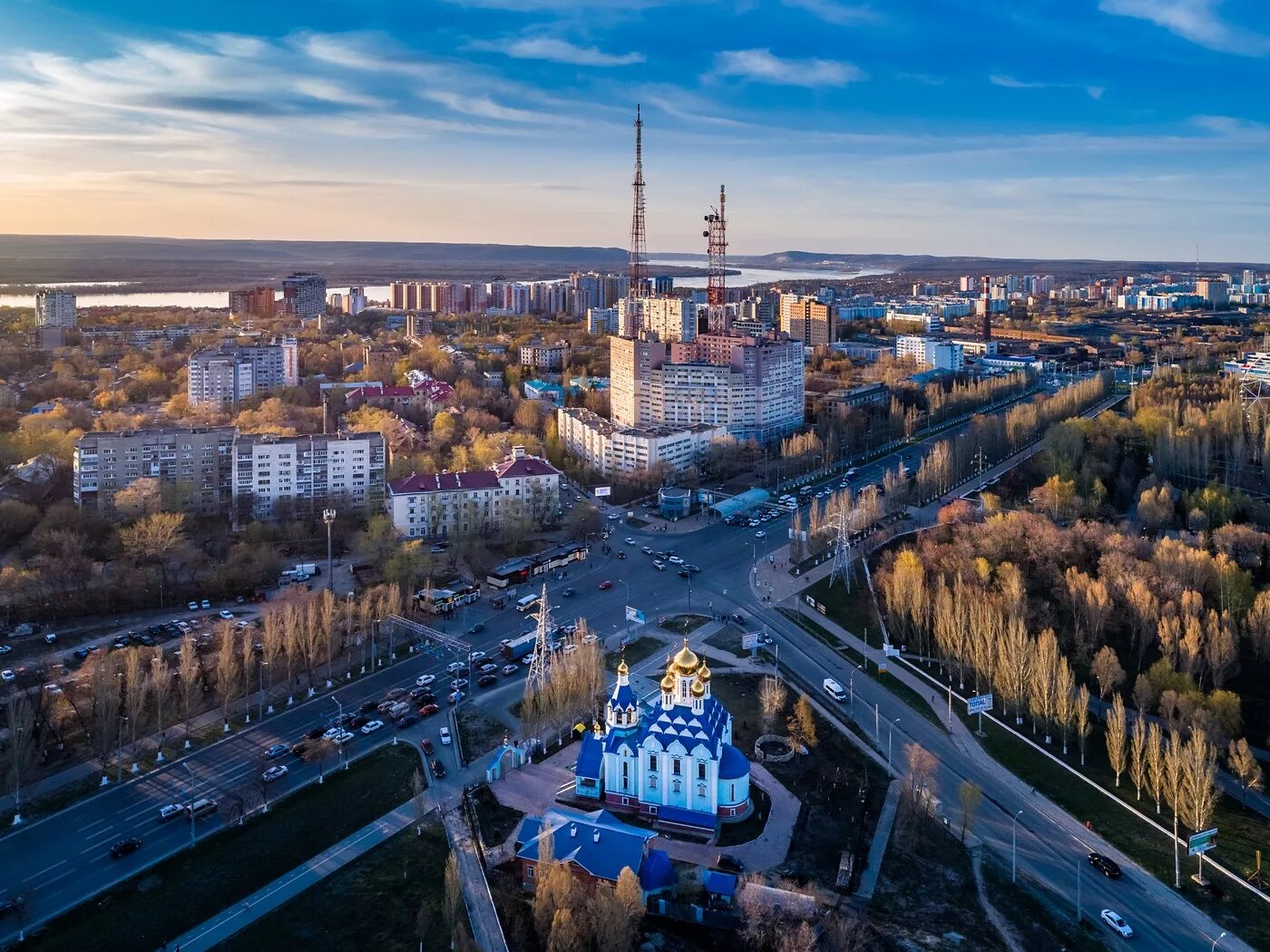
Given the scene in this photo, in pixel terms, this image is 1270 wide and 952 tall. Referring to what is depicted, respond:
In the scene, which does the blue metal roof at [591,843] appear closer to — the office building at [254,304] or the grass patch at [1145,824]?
the grass patch at [1145,824]

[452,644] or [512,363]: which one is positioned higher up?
[512,363]

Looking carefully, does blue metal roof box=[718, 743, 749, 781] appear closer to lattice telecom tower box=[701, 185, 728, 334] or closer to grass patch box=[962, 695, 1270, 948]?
grass patch box=[962, 695, 1270, 948]

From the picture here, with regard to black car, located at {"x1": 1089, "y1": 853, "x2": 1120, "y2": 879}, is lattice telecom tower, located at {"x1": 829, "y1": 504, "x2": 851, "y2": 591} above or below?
above

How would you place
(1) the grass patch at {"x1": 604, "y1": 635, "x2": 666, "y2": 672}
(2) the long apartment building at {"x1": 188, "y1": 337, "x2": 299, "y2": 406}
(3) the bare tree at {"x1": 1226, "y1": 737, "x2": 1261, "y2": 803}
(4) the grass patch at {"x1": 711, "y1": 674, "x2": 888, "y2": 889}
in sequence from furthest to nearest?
(2) the long apartment building at {"x1": 188, "y1": 337, "x2": 299, "y2": 406}, (1) the grass patch at {"x1": 604, "y1": 635, "x2": 666, "y2": 672}, (3) the bare tree at {"x1": 1226, "y1": 737, "x2": 1261, "y2": 803}, (4) the grass patch at {"x1": 711, "y1": 674, "x2": 888, "y2": 889}

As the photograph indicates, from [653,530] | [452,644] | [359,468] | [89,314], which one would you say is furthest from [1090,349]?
[89,314]

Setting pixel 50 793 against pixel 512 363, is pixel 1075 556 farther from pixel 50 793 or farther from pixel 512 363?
pixel 512 363

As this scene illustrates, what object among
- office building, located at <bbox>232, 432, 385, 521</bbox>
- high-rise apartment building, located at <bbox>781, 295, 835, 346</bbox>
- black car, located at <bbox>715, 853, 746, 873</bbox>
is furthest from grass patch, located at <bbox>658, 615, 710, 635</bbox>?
high-rise apartment building, located at <bbox>781, 295, 835, 346</bbox>
